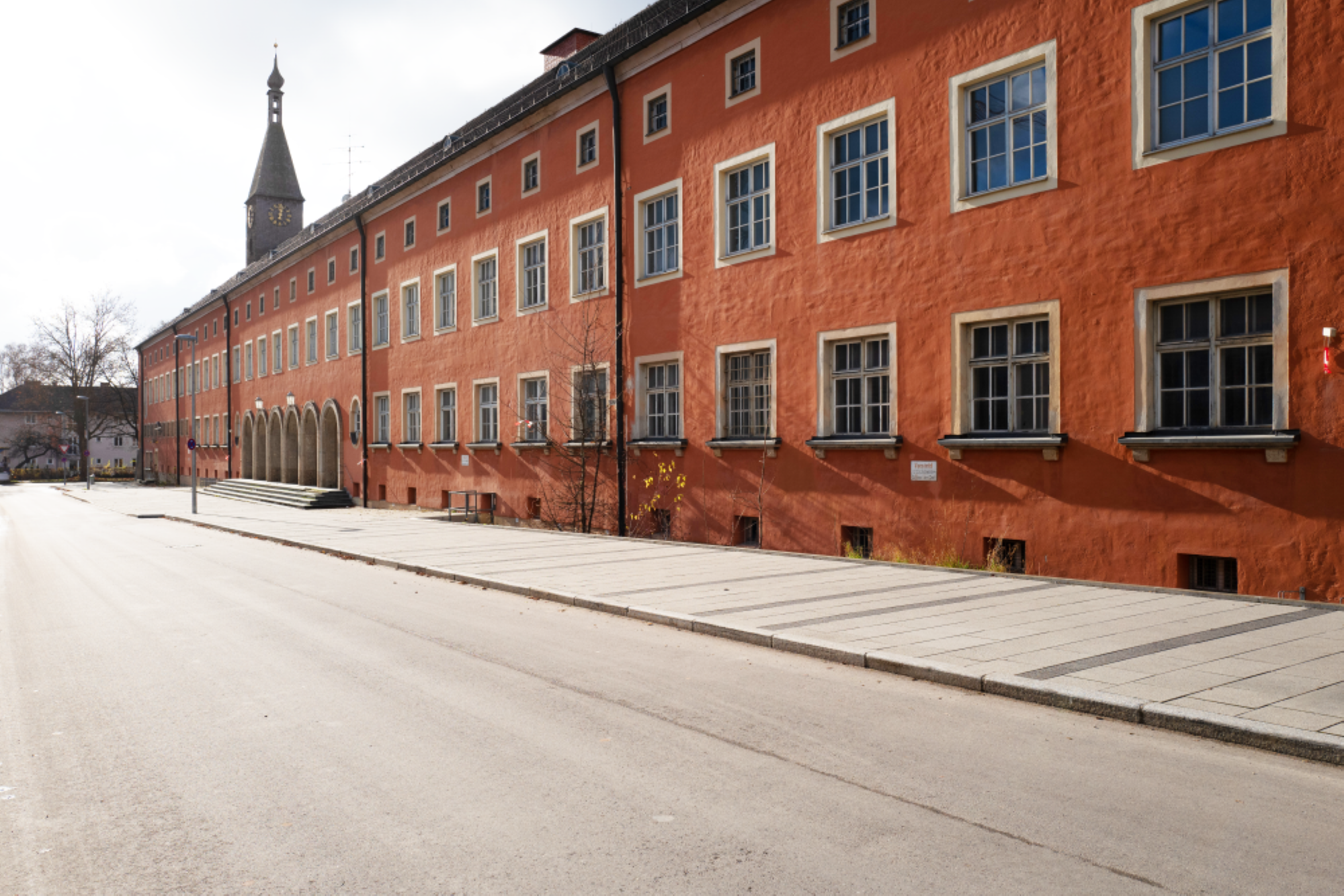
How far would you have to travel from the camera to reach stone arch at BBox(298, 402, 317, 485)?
135ft

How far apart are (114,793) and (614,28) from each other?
2351 centimetres

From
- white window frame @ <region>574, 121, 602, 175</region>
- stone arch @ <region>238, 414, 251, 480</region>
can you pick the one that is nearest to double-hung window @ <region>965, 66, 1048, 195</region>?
white window frame @ <region>574, 121, 602, 175</region>

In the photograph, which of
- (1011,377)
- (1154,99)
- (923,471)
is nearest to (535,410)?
(923,471)

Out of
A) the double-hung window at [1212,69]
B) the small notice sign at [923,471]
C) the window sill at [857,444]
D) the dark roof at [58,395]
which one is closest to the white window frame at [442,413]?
the window sill at [857,444]

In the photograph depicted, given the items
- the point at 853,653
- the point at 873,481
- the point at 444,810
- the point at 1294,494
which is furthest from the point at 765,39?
the point at 444,810

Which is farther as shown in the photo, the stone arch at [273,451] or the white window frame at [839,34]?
the stone arch at [273,451]

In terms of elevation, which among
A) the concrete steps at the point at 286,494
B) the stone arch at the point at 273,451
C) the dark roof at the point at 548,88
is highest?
the dark roof at the point at 548,88

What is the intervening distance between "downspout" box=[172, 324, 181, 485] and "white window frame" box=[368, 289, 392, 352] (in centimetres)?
3516

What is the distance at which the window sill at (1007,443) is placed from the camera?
41.0ft

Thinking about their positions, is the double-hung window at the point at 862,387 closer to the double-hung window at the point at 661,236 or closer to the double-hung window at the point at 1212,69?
the double-hung window at the point at 1212,69

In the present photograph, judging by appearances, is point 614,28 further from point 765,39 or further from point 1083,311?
point 1083,311

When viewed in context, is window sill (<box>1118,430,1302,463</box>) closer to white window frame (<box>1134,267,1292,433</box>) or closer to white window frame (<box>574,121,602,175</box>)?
white window frame (<box>1134,267,1292,433</box>)

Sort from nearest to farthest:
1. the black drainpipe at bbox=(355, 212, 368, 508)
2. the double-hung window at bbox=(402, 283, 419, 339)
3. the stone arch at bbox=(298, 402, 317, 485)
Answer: the double-hung window at bbox=(402, 283, 419, 339) → the black drainpipe at bbox=(355, 212, 368, 508) → the stone arch at bbox=(298, 402, 317, 485)

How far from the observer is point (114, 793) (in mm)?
4719
